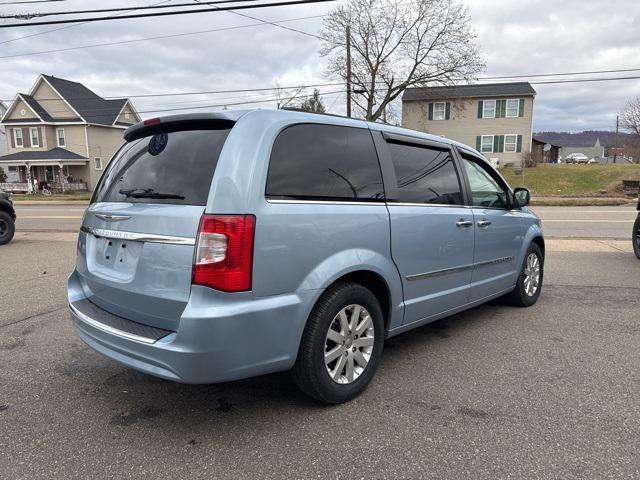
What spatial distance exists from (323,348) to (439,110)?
3723 cm

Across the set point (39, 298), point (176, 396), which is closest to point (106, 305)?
point (176, 396)

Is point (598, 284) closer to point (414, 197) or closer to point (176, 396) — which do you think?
point (414, 197)

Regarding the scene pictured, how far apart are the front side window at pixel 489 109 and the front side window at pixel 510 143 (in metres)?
2.03

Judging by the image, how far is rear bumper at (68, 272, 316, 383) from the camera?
2.48 meters

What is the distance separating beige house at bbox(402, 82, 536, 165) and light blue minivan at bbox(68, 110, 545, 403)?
34.6 m

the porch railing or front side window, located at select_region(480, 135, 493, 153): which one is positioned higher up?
front side window, located at select_region(480, 135, 493, 153)

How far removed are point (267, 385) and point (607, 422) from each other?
7.15 feet

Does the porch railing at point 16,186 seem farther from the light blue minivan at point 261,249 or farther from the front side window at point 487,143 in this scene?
the light blue minivan at point 261,249

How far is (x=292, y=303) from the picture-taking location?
2705 mm

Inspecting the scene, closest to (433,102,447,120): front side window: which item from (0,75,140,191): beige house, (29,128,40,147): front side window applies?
(0,75,140,191): beige house

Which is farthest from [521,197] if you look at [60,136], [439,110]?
[60,136]

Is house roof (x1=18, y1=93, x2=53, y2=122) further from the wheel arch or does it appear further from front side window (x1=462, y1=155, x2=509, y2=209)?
front side window (x1=462, y1=155, x2=509, y2=209)

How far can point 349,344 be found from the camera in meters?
3.14

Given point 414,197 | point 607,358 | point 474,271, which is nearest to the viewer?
point 414,197
